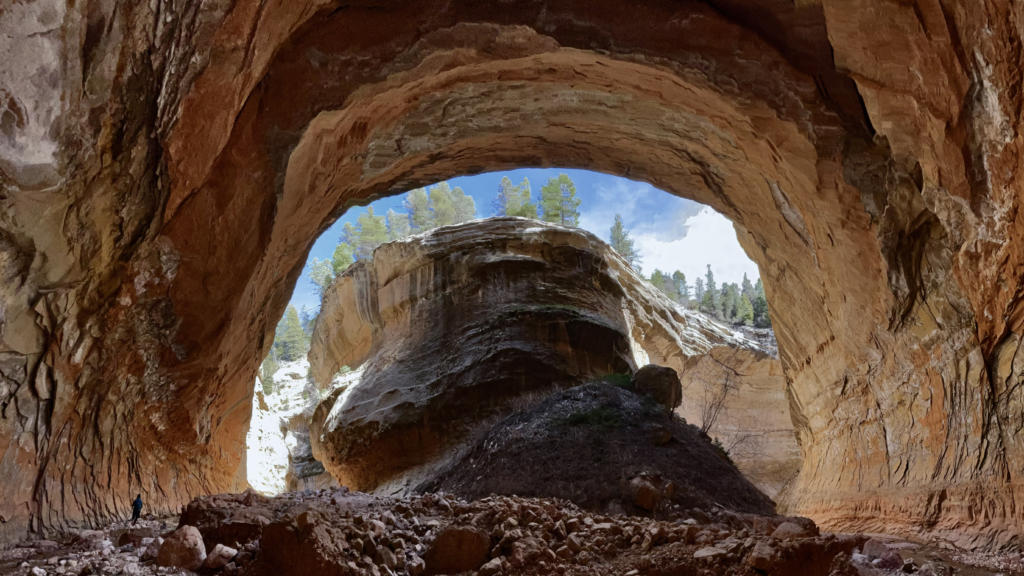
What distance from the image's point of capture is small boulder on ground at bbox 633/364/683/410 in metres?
12.4

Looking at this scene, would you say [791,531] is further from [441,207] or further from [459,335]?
[441,207]

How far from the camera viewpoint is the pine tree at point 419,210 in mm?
42781

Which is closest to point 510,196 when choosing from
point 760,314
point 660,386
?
point 760,314

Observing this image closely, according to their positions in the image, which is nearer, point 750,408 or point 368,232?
point 750,408

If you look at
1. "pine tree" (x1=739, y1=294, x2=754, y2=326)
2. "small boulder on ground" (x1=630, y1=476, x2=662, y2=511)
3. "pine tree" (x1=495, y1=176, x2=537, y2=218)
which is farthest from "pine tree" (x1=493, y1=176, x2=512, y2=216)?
"small boulder on ground" (x1=630, y1=476, x2=662, y2=511)

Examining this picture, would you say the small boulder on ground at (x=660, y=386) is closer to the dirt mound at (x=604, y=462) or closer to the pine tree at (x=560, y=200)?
the dirt mound at (x=604, y=462)

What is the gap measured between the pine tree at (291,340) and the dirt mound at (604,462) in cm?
3256

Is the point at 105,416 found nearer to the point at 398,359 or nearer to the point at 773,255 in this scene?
the point at 773,255

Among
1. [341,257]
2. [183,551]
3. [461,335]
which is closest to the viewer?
[183,551]

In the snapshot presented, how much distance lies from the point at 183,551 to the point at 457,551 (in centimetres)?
176

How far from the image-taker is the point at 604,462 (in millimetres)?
9188

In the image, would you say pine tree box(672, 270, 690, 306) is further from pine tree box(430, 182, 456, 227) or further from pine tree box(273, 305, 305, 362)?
pine tree box(273, 305, 305, 362)

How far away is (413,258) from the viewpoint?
18734 mm

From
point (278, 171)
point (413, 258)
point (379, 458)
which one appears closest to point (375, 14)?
point (278, 171)
